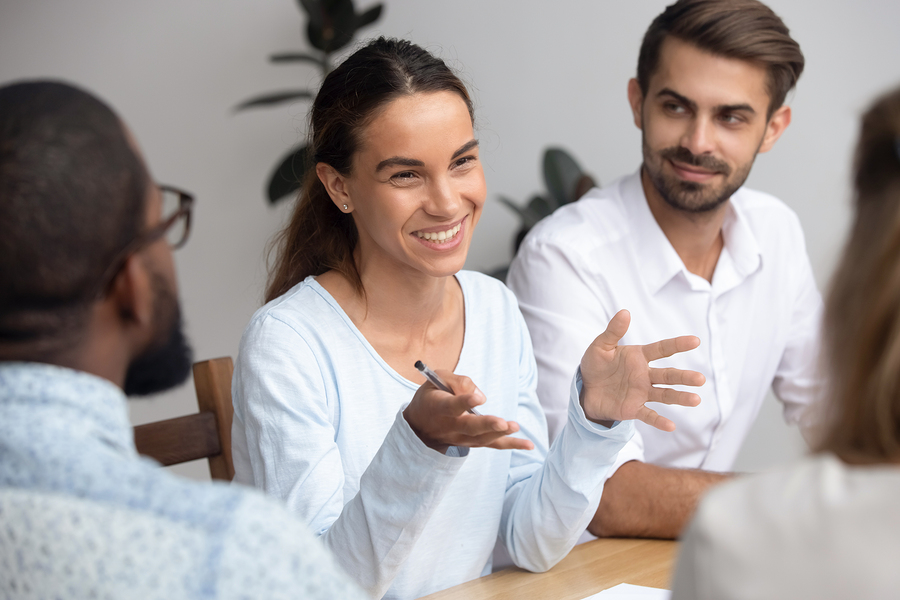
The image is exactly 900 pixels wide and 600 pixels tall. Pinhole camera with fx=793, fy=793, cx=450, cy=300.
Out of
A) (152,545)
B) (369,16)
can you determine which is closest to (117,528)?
(152,545)

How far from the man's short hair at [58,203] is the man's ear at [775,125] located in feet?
4.91

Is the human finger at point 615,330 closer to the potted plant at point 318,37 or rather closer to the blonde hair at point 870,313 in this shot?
the blonde hair at point 870,313

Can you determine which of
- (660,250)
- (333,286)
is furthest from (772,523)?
(660,250)

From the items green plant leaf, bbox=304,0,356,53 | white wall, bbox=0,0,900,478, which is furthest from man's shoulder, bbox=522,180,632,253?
green plant leaf, bbox=304,0,356,53

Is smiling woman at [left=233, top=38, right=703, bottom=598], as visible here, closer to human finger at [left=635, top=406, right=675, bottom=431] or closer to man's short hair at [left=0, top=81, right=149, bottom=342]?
human finger at [left=635, top=406, right=675, bottom=431]

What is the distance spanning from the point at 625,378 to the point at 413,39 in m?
2.19

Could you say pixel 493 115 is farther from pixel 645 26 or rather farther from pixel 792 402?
pixel 792 402

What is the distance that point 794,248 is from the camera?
186cm

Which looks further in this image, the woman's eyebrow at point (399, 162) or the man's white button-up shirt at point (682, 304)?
the man's white button-up shirt at point (682, 304)

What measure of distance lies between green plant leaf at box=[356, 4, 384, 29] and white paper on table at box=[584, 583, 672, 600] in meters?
2.13

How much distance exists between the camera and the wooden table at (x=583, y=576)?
1.08 metres

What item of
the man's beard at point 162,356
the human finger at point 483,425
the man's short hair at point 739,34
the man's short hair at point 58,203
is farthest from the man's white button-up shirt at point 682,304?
the man's short hair at point 58,203

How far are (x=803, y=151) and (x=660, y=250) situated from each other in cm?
94

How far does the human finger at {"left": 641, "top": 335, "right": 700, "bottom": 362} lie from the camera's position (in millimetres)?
1064
